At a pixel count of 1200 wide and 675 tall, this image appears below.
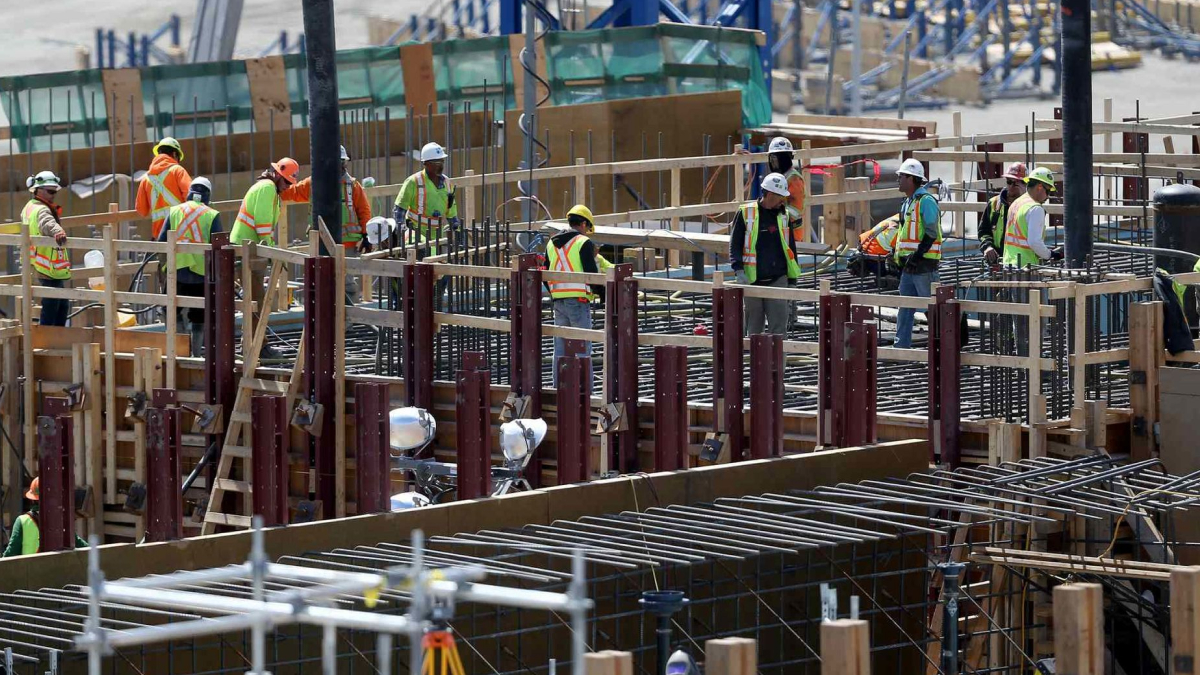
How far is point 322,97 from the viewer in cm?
1873

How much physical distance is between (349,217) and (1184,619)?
11289 mm

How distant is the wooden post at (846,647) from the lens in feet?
33.8

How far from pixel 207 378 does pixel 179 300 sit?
766mm

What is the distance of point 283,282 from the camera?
21.2 metres

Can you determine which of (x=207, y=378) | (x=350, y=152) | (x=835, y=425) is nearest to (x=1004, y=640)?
(x=835, y=425)

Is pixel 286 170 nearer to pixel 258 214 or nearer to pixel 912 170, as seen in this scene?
pixel 258 214

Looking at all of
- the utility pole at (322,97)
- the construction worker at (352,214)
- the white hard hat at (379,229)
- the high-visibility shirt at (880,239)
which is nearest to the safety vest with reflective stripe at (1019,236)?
the high-visibility shirt at (880,239)

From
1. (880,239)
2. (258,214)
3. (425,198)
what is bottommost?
(880,239)

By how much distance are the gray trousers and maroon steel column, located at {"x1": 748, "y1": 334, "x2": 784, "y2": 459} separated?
1.80m

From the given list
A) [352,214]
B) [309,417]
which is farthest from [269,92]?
[309,417]

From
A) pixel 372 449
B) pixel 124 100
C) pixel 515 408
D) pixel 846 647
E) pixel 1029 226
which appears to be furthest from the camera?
pixel 124 100

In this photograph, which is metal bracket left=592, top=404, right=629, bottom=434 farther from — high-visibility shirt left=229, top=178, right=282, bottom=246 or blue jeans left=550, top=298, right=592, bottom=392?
high-visibility shirt left=229, top=178, right=282, bottom=246

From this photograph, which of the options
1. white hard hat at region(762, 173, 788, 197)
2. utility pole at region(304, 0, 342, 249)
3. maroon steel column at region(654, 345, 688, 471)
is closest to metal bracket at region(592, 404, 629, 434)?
maroon steel column at region(654, 345, 688, 471)

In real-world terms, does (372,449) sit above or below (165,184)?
below
